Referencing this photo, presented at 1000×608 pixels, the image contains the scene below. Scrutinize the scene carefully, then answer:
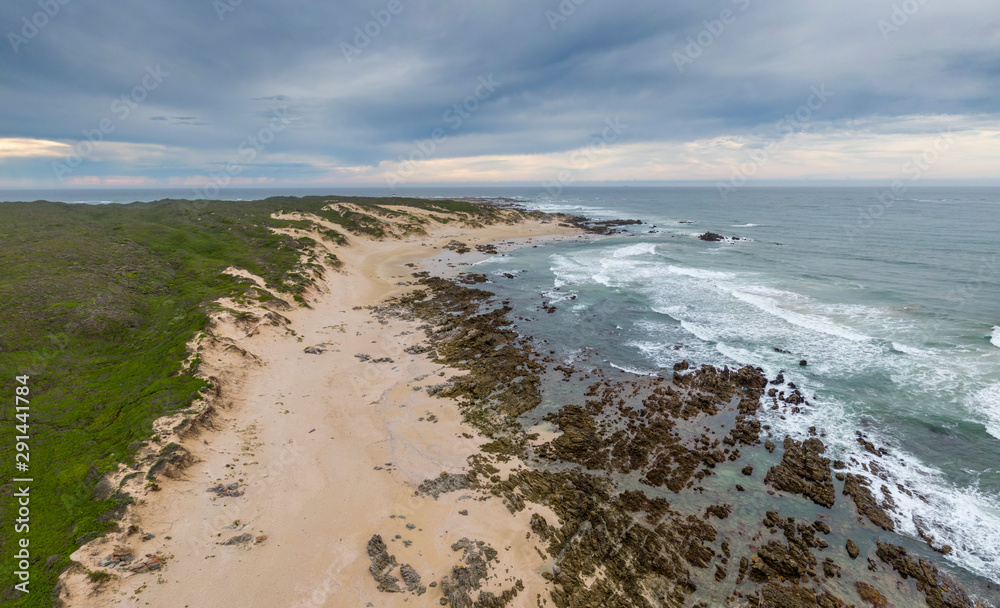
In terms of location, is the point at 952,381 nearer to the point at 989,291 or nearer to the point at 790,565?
the point at 790,565

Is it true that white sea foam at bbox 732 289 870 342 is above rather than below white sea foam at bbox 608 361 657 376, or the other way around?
above

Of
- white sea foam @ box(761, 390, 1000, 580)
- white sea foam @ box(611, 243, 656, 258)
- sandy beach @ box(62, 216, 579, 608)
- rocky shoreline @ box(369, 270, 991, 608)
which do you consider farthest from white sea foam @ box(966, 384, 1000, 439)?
white sea foam @ box(611, 243, 656, 258)

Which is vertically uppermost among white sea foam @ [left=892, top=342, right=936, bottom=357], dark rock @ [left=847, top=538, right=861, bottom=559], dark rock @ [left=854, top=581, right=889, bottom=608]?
white sea foam @ [left=892, top=342, right=936, bottom=357]

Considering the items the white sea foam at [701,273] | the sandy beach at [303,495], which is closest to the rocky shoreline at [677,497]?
the sandy beach at [303,495]

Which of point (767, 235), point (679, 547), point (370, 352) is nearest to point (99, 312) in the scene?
point (370, 352)

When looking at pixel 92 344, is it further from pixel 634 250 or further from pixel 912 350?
pixel 634 250

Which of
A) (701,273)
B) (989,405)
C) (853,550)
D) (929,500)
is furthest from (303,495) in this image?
(701,273)

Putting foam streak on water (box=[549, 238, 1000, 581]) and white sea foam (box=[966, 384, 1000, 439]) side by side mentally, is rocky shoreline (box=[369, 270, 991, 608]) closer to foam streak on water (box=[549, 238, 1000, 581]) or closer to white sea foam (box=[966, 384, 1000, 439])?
foam streak on water (box=[549, 238, 1000, 581])
